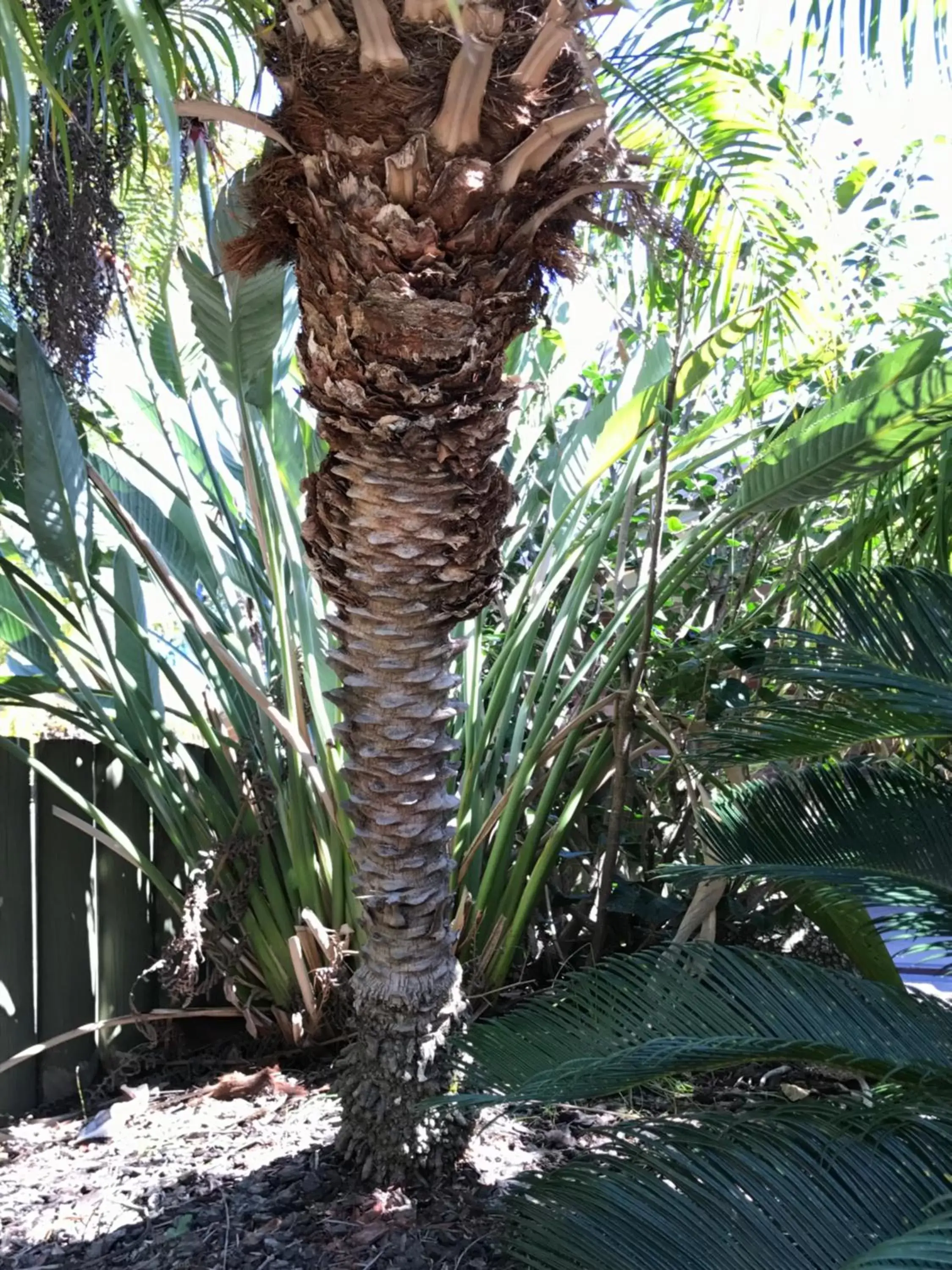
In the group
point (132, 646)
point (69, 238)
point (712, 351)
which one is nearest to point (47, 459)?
point (69, 238)

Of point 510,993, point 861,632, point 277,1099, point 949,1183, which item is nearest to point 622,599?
point 510,993

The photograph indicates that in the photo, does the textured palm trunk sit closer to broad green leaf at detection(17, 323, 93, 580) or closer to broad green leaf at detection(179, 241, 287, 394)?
broad green leaf at detection(179, 241, 287, 394)

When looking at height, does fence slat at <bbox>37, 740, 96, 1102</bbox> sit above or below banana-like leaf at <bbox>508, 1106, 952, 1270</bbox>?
above

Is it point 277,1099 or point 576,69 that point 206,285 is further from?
point 277,1099

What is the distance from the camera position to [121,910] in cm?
331

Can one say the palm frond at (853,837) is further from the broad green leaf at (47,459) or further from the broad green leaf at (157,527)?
the broad green leaf at (157,527)

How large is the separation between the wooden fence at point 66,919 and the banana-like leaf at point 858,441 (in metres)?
2.10

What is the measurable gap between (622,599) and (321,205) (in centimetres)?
198

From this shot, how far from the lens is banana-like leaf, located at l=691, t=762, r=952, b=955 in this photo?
6.93 feet

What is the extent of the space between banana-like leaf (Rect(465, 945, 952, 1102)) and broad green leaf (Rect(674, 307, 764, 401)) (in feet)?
5.51

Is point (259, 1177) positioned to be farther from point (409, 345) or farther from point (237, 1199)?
point (409, 345)

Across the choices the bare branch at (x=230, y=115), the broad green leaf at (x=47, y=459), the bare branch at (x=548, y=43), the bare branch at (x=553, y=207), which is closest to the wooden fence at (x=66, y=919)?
the broad green leaf at (x=47, y=459)

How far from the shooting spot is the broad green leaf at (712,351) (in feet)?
10.1

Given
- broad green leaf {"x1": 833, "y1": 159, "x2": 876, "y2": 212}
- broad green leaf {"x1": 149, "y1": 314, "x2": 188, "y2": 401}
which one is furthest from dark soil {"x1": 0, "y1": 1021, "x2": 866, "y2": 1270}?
broad green leaf {"x1": 833, "y1": 159, "x2": 876, "y2": 212}
